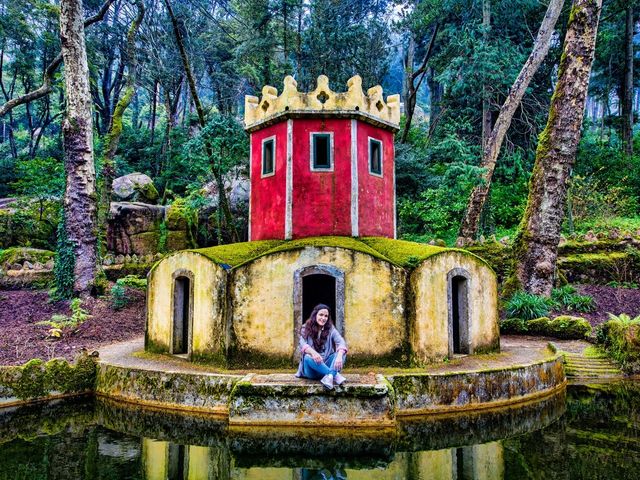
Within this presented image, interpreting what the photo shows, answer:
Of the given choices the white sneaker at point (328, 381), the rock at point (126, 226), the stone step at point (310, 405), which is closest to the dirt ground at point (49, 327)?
the stone step at point (310, 405)

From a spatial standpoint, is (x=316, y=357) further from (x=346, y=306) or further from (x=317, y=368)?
(x=346, y=306)

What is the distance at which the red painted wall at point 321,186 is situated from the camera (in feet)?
37.7

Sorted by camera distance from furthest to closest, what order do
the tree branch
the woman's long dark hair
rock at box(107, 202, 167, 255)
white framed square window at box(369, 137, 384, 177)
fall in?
→ rock at box(107, 202, 167, 255), the tree branch, white framed square window at box(369, 137, 384, 177), the woman's long dark hair

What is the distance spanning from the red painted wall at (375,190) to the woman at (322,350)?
3.75m

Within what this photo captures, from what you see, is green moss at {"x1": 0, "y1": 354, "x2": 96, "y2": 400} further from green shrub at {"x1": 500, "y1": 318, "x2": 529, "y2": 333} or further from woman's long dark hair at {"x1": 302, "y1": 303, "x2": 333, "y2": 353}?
green shrub at {"x1": 500, "y1": 318, "x2": 529, "y2": 333}

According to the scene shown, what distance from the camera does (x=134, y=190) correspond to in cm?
2588

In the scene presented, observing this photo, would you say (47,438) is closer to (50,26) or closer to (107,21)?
(50,26)

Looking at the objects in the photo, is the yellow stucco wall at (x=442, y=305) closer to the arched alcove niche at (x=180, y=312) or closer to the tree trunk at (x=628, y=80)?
the arched alcove niche at (x=180, y=312)

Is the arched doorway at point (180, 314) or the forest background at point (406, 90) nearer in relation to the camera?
the arched doorway at point (180, 314)

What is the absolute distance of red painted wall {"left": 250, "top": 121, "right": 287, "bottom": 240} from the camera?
38.6 ft

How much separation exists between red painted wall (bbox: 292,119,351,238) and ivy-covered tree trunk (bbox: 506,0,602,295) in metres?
7.23

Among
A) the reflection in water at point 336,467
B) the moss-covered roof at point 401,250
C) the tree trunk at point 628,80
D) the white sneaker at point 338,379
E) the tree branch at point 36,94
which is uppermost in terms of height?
the tree trunk at point 628,80

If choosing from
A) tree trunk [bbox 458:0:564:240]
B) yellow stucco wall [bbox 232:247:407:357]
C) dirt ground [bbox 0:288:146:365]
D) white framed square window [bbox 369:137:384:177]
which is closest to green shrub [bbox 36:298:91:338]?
dirt ground [bbox 0:288:146:365]

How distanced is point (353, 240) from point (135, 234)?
16.0 m
